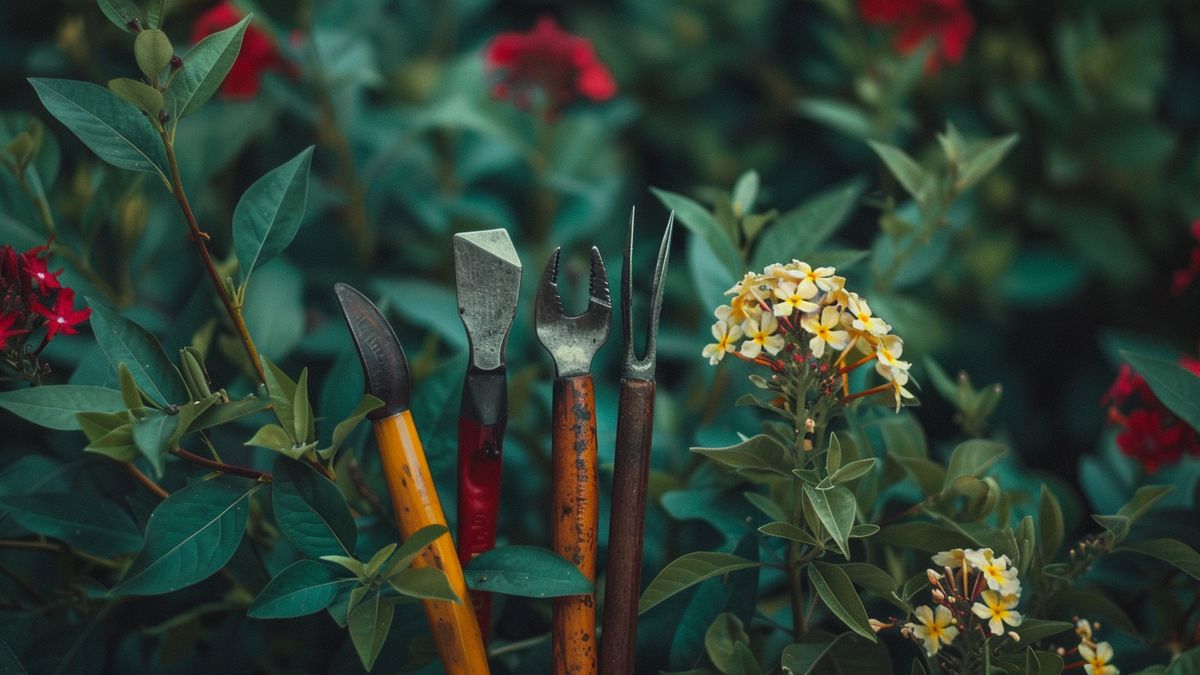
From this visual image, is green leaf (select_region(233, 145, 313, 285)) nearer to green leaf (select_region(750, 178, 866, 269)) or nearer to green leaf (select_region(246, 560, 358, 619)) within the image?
green leaf (select_region(246, 560, 358, 619))

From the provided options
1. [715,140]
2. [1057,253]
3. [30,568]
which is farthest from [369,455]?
[1057,253]

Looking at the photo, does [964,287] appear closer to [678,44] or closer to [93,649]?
[678,44]

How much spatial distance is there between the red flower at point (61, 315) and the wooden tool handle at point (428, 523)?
0.55 feet

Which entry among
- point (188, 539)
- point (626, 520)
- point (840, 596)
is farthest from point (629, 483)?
point (188, 539)

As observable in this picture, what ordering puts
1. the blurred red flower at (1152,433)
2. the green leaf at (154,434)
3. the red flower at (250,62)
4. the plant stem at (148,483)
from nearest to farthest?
the green leaf at (154,434) < the plant stem at (148,483) < the blurred red flower at (1152,433) < the red flower at (250,62)

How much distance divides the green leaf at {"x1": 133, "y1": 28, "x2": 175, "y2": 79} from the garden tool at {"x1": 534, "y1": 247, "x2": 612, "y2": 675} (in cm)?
21

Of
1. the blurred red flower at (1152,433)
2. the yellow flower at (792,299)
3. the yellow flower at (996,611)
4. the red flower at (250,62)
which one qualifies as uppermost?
the red flower at (250,62)

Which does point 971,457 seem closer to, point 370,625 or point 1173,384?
point 1173,384

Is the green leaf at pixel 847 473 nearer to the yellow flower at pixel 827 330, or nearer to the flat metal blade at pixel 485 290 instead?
the yellow flower at pixel 827 330

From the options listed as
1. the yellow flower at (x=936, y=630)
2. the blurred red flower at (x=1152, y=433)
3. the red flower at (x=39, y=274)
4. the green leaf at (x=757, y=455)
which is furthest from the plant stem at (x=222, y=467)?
the blurred red flower at (x=1152, y=433)

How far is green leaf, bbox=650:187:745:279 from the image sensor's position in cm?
62

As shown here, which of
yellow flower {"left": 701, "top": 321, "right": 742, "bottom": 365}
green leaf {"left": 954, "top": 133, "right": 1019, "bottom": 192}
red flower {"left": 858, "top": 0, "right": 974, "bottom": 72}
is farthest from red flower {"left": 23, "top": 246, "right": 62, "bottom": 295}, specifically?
red flower {"left": 858, "top": 0, "right": 974, "bottom": 72}

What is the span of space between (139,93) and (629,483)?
0.31m

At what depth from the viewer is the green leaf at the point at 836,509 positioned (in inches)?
16.6
